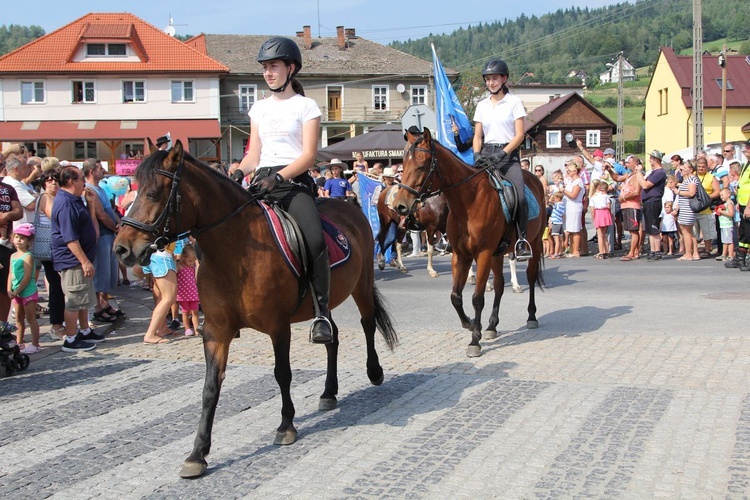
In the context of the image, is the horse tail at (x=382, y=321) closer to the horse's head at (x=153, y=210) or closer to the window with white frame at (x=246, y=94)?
the horse's head at (x=153, y=210)

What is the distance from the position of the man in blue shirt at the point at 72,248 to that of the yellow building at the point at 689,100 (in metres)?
54.9

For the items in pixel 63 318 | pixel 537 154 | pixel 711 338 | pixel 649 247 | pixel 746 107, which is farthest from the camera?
pixel 537 154

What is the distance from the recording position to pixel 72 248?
10.1m

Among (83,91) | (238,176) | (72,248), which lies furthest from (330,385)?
(83,91)

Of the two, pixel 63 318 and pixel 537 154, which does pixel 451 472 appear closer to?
pixel 63 318

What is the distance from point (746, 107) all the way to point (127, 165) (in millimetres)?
44792

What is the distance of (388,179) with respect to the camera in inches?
729

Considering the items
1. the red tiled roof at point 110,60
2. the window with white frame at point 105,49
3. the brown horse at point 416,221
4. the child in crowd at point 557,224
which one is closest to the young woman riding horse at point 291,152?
the brown horse at point 416,221

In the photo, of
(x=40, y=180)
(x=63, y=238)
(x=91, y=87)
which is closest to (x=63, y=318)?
(x=63, y=238)

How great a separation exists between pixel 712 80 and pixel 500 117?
191 feet

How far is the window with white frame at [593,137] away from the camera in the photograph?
3059 inches

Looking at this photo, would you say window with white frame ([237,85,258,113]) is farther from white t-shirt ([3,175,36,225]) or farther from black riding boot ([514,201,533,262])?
black riding boot ([514,201,533,262])

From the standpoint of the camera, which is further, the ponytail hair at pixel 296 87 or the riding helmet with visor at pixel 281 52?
the ponytail hair at pixel 296 87

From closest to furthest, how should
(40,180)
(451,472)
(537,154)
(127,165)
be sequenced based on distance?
1. (451,472)
2. (40,180)
3. (127,165)
4. (537,154)
